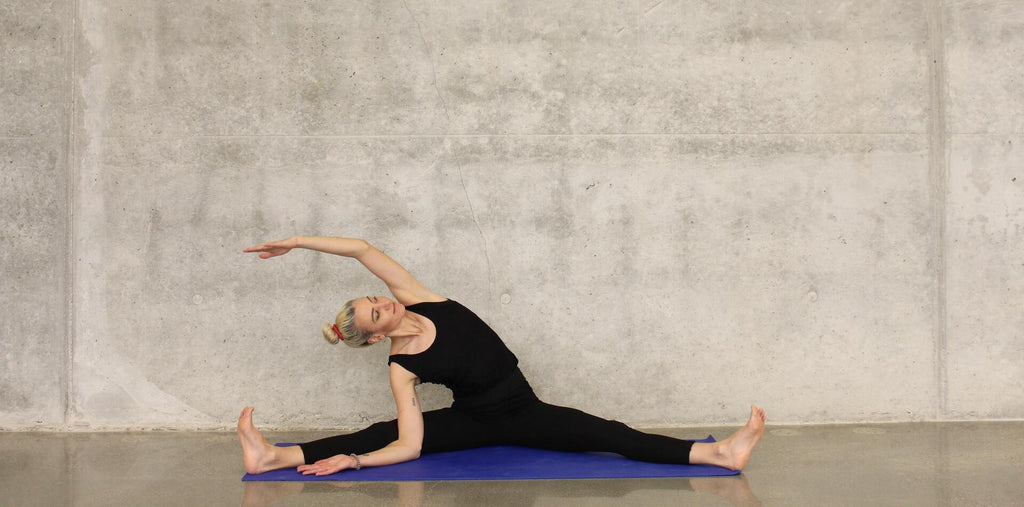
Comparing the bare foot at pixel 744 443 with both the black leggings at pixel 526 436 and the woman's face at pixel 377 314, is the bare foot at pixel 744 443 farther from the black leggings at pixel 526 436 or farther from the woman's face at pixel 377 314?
the woman's face at pixel 377 314

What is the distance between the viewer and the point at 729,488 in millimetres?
3012

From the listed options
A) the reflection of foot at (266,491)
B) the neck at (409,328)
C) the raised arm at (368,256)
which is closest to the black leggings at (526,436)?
the reflection of foot at (266,491)

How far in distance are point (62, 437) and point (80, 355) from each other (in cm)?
41

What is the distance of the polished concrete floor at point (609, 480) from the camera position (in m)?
2.91

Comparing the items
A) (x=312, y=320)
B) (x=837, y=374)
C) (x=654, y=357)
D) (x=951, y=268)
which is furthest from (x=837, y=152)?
(x=312, y=320)

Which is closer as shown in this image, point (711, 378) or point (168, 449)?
point (168, 449)

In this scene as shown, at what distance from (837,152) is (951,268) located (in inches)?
32.4

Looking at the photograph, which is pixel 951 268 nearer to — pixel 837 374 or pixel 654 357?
pixel 837 374

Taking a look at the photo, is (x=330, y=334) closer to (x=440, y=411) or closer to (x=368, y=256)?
(x=368, y=256)

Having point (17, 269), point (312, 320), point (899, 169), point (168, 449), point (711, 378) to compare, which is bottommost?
point (168, 449)

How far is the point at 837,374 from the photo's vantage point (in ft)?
13.2

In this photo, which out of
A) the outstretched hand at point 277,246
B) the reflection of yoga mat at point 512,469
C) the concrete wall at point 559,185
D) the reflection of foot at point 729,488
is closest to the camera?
the reflection of foot at point 729,488

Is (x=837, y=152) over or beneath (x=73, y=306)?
over

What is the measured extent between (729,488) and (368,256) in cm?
177
